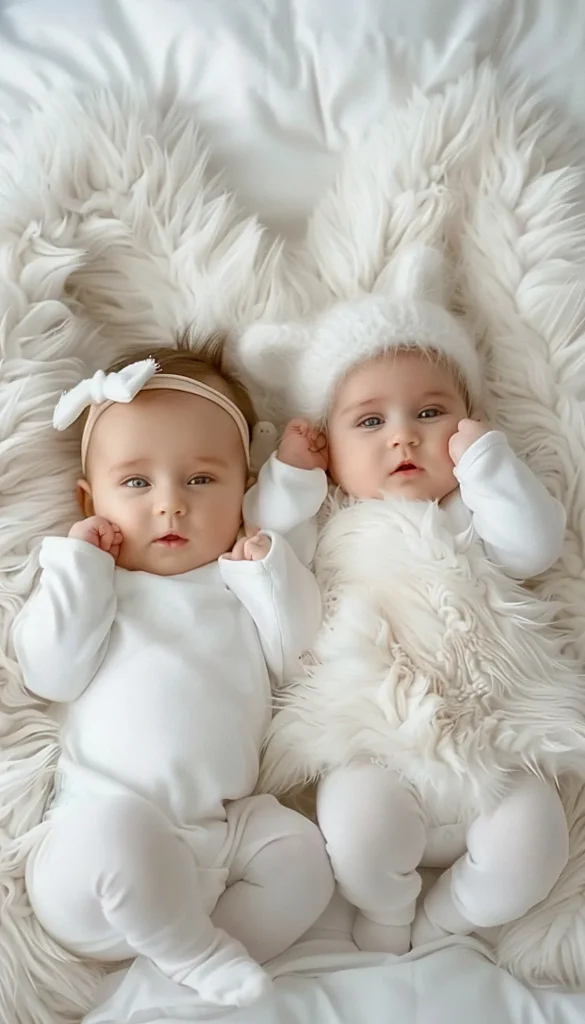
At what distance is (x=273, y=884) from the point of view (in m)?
1.08

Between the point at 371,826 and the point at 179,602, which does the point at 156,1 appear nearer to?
the point at 179,602

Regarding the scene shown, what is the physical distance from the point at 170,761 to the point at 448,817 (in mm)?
303

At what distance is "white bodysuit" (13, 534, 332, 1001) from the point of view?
3.31 feet

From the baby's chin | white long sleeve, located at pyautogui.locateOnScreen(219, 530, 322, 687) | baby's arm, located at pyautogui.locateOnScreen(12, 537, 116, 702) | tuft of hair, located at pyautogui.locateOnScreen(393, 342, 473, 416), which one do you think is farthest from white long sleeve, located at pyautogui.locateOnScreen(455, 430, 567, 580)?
baby's arm, located at pyautogui.locateOnScreen(12, 537, 116, 702)

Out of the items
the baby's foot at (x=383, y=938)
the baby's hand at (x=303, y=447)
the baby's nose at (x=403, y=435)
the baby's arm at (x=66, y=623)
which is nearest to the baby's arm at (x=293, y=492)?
the baby's hand at (x=303, y=447)

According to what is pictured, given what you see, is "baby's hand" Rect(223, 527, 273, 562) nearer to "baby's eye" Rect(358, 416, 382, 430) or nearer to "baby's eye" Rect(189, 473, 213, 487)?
"baby's eye" Rect(189, 473, 213, 487)

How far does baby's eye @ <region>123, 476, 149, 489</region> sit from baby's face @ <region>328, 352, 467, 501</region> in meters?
0.24

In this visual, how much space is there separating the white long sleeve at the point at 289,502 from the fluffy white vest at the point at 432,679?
0.29 feet

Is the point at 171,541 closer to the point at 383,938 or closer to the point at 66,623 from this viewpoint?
the point at 66,623

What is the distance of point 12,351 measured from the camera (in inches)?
50.3

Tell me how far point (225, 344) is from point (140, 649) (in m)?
0.43

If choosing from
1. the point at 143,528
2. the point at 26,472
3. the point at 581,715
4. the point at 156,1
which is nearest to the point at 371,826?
the point at 581,715

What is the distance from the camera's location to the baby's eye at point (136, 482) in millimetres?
1218

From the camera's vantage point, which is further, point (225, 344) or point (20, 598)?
point (225, 344)
